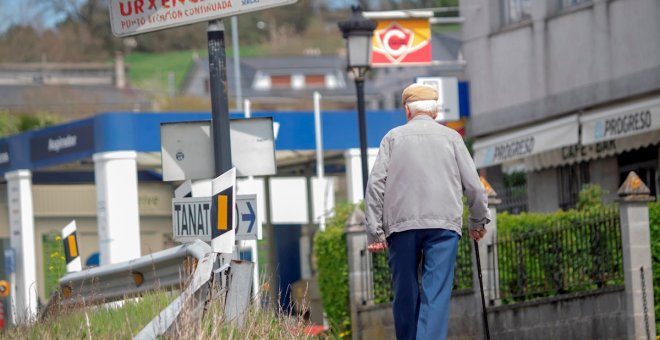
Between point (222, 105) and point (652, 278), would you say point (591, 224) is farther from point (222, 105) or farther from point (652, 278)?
point (222, 105)

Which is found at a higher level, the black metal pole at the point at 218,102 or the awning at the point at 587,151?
the black metal pole at the point at 218,102

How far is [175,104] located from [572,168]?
160ft

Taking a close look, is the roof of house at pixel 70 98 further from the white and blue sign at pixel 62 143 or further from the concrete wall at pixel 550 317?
the concrete wall at pixel 550 317

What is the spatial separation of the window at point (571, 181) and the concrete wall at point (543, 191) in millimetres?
127

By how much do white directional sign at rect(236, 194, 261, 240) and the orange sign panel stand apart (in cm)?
1398

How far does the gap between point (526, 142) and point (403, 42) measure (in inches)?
111

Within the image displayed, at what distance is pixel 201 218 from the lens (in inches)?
444

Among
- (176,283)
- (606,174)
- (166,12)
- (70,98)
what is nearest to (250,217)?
(176,283)

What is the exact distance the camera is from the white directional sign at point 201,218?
11242 mm

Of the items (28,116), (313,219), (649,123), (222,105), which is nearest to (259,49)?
(28,116)

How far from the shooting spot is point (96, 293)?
11094 millimetres

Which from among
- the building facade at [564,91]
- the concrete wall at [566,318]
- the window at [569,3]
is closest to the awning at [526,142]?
the building facade at [564,91]

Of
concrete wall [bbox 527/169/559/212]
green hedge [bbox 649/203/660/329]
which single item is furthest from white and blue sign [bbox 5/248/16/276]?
green hedge [bbox 649/203/660/329]

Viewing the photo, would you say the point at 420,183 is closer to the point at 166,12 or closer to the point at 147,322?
the point at 147,322
